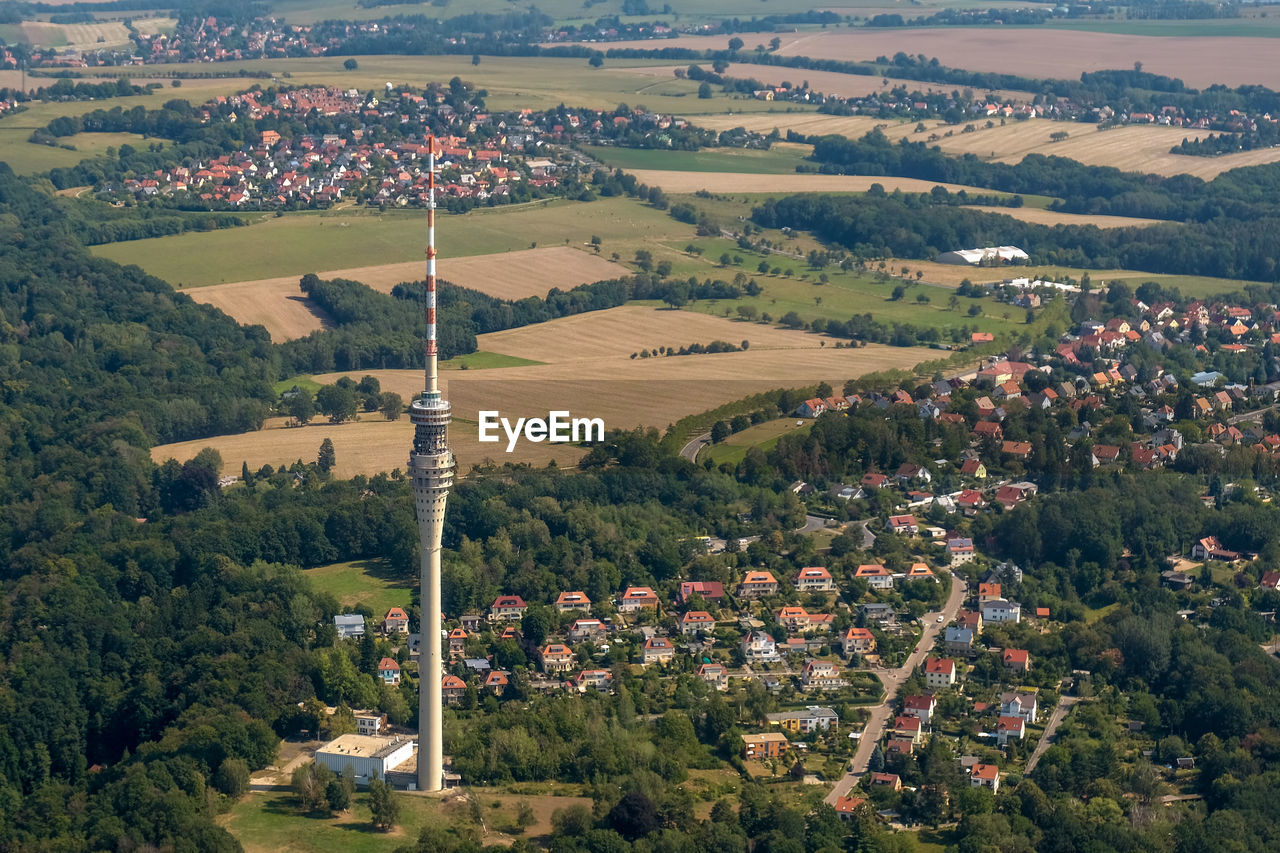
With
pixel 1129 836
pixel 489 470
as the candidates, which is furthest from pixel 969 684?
pixel 489 470

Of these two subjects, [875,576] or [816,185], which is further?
[816,185]

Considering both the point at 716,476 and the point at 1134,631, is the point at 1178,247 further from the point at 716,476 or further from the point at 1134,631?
the point at 1134,631

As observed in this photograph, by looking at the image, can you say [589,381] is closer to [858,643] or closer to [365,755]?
[858,643]

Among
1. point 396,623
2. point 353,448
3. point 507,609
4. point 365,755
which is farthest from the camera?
point 353,448

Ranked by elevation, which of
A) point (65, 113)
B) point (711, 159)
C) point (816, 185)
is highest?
point (65, 113)

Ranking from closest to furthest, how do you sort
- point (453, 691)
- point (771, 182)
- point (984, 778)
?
1. point (984, 778)
2. point (453, 691)
3. point (771, 182)

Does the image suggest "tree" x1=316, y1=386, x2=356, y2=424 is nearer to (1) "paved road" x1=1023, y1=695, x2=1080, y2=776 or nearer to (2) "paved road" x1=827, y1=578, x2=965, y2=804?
(2) "paved road" x1=827, y1=578, x2=965, y2=804

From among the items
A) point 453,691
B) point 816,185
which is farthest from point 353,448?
point 816,185

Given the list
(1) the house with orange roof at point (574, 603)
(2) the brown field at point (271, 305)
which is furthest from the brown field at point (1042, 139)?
(1) the house with orange roof at point (574, 603)
